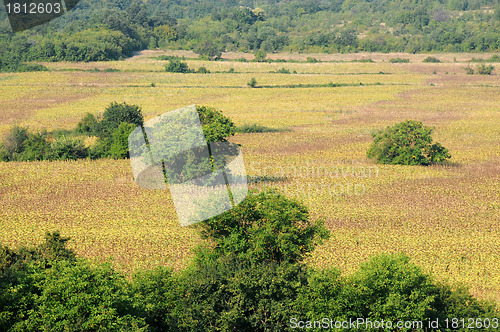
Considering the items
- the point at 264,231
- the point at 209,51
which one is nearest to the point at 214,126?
the point at 264,231

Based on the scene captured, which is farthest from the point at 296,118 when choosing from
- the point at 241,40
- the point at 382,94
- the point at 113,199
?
the point at 241,40

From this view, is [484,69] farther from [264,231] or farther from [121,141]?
[264,231]

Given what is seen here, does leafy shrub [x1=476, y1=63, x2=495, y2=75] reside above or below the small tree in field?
below

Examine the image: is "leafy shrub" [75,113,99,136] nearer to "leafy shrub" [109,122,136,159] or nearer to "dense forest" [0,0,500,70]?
"leafy shrub" [109,122,136,159]

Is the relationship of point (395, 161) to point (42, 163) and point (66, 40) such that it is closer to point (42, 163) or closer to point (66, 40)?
point (42, 163)

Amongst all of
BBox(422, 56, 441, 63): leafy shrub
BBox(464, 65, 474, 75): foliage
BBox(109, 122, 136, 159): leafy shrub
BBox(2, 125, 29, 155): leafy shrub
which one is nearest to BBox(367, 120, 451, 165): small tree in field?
BBox(109, 122, 136, 159): leafy shrub

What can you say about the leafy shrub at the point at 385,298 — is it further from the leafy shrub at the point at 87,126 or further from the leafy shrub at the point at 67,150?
the leafy shrub at the point at 87,126
